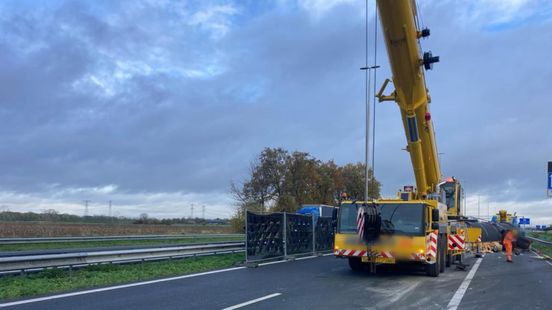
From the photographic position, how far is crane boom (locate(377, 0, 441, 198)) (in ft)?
44.5

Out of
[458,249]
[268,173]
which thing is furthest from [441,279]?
[268,173]

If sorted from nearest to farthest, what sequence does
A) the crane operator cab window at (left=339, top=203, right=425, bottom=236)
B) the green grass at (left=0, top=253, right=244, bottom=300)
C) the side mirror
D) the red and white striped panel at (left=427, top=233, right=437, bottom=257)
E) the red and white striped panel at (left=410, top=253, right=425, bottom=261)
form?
the green grass at (left=0, top=253, right=244, bottom=300) → the red and white striped panel at (left=410, top=253, right=425, bottom=261) → the red and white striped panel at (left=427, top=233, right=437, bottom=257) → the crane operator cab window at (left=339, top=203, right=425, bottom=236) → the side mirror

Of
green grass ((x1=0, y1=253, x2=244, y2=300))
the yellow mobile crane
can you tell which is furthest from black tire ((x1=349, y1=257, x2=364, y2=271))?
green grass ((x1=0, y1=253, x2=244, y2=300))

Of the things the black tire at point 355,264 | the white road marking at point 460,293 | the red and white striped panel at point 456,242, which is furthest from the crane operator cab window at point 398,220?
the red and white striped panel at point 456,242

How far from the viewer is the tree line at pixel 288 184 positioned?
4738 cm

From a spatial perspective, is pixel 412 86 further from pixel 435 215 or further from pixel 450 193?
pixel 450 193

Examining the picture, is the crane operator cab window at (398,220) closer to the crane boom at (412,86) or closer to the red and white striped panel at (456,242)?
the crane boom at (412,86)

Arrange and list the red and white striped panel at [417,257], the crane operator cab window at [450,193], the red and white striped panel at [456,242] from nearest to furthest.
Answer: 1. the red and white striped panel at [417,257]
2. the red and white striped panel at [456,242]
3. the crane operator cab window at [450,193]

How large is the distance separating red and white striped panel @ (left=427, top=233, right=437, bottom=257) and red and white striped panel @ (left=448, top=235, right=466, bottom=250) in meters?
3.50

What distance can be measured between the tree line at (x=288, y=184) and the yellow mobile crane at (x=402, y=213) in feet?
95.8

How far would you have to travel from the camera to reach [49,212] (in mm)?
77438

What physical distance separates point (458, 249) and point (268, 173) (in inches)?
1267

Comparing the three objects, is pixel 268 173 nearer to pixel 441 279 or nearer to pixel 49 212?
pixel 441 279

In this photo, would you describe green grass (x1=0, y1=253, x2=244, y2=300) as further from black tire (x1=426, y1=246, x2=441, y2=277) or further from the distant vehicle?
the distant vehicle
